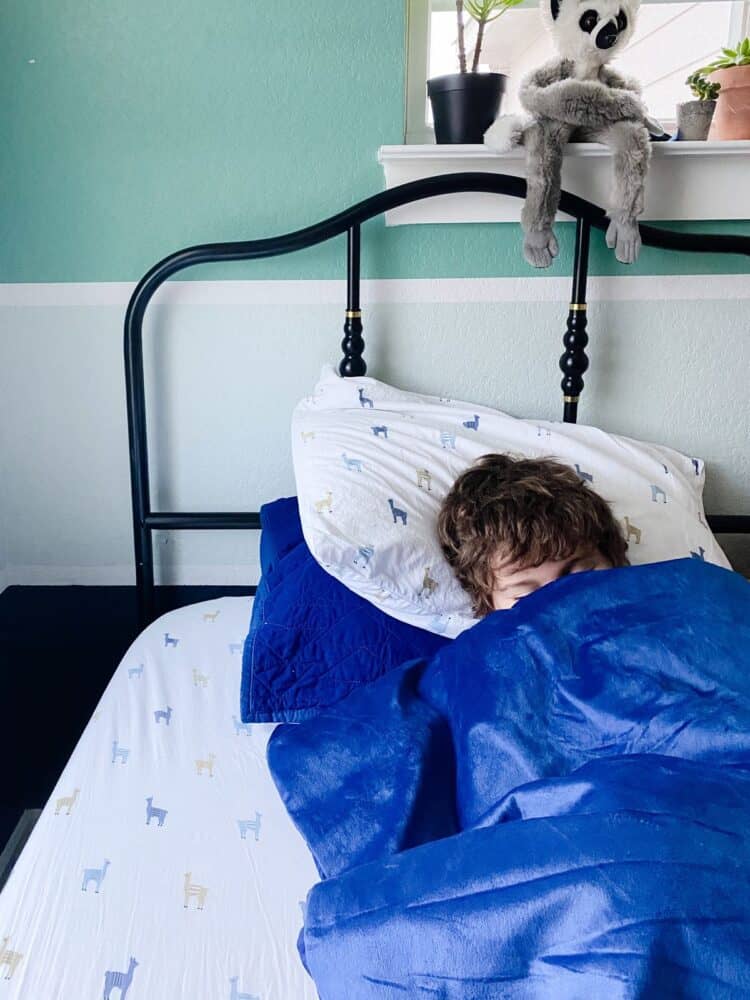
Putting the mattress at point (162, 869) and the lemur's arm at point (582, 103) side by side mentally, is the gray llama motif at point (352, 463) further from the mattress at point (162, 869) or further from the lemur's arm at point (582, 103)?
the lemur's arm at point (582, 103)

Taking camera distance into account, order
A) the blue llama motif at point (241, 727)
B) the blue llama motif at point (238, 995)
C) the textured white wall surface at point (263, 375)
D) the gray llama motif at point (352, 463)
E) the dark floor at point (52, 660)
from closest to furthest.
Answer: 1. the blue llama motif at point (238, 995)
2. the blue llama motif at point (241, 727)
3. the gray llama motif at point (352, 463)
4. the textured white wall surface at point (263, 375)
5. the dark floor at point (52, 660)

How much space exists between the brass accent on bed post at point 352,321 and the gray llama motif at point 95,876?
2.76ft

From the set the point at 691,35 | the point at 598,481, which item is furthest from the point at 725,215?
the point at 598,481

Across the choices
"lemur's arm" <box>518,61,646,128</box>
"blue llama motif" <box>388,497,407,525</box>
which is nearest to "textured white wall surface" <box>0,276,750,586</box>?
"lemur's arm" <box>518,61,646,128</box>

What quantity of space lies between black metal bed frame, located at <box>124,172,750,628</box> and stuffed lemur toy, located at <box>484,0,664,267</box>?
0.06m

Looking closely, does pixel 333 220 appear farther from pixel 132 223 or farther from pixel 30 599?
pixel 30 599

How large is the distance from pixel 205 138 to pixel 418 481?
0.66m

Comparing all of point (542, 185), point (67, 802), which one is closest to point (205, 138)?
point (542, 185)

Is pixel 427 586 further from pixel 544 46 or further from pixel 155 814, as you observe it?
pixel 544 46

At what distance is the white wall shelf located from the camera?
4.33 ft

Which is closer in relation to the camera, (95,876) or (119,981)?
(119,981)

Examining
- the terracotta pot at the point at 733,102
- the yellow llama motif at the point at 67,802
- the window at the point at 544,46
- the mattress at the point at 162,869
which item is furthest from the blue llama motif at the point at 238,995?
the terracotta pot at the point at 733,102

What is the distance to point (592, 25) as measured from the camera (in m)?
1.28

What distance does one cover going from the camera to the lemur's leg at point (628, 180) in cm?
127
